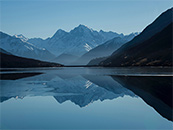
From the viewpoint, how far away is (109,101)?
3175 centimetres

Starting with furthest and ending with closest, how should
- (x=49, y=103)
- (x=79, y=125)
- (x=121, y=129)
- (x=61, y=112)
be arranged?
(x=49, y=103)
(x=61, y=112)
(x=79, y=125)
(x=121, y=129)

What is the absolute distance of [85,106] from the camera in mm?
28016

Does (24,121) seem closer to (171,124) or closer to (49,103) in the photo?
(49,103)

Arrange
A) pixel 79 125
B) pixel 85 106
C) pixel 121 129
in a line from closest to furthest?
1. pixel 121 129
2. pixel 79 125
3. pixel 85 106

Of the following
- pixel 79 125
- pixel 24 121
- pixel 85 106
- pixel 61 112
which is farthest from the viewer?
pixel 85 106

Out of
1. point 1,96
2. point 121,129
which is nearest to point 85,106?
point 121,129

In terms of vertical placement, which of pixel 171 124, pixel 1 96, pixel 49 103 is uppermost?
pixel 1 96

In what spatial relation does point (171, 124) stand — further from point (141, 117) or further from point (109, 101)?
point (109, 101)

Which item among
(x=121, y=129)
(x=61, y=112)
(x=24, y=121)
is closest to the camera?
(x=121, y=129)

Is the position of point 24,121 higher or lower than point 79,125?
higher

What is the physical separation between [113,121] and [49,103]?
41.1 feet

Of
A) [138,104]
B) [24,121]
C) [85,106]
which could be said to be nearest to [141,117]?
[138,104]

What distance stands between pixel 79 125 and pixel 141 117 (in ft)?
21.9

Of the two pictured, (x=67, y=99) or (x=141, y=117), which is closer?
(x=141, y=117)
